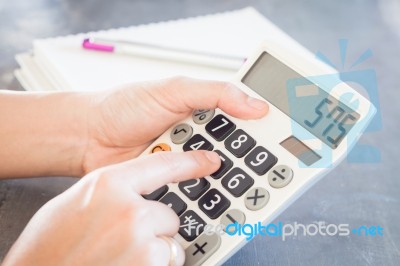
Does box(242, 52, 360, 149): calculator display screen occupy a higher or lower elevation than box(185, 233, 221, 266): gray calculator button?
higher

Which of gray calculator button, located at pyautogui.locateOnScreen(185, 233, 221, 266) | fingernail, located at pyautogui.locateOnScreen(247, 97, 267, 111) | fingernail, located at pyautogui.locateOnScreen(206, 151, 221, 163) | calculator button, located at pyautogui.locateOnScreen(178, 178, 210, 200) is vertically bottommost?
gray calculator button, located at pyautogui.locateOnScreen(185, 233, 221, 266)

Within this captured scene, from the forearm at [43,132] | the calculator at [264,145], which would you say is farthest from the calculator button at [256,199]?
the forearm at [43,132]

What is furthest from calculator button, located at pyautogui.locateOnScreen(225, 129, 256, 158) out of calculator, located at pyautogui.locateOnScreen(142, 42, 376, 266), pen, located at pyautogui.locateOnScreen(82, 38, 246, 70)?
pen, located at pyautogui.locateOnScreen(82, 38, 246, 70)

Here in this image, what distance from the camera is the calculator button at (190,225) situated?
46 centimetres

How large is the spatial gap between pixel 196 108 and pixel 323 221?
6.8 inches

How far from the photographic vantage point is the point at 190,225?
18.2 inches

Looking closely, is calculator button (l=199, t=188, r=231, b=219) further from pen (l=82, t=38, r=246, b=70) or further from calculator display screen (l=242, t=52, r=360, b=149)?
pen (l=82, t=38, r=246, b=70)

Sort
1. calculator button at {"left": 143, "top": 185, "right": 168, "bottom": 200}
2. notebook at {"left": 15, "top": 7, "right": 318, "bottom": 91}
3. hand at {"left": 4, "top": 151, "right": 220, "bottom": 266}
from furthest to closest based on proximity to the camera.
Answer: notebook at {"left": 15, "top": 7, "right": 318, "bottom": 91} → calculator button at {"left": 143, "top": 185, "right": 168, "bottom": 200} → hand at {"left": 4, "top": 151, "right": 220, "bottom": 266}

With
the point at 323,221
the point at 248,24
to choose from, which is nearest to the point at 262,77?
the point at 323,221

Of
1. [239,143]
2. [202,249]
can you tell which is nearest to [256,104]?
[239,143]

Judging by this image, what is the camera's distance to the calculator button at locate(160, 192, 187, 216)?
1.56 feet

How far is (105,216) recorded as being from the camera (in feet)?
1.27

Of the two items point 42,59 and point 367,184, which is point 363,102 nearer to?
point 367,184

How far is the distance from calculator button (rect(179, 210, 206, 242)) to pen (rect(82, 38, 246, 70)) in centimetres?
30
